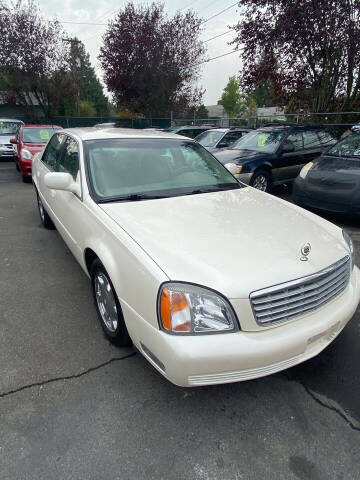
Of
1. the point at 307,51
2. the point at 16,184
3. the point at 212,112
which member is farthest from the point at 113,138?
the point at 212,112

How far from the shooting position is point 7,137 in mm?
12477

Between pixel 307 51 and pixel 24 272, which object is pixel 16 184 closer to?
pixel 24 272

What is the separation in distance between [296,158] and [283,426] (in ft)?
21.6

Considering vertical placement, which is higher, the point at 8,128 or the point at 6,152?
the point at 8,128

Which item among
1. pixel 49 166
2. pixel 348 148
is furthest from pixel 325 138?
pixel 49 166

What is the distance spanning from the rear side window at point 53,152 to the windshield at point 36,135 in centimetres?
498

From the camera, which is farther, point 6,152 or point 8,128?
point 8,128

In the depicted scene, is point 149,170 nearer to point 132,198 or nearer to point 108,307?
point 132,198

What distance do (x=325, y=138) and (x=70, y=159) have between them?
6.93m

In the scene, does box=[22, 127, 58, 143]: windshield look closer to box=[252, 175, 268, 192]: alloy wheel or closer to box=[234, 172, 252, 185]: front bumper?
box=[234, 172, 252, 185]: front bumper

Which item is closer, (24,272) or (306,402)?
(306,402)

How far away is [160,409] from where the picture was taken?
206cm

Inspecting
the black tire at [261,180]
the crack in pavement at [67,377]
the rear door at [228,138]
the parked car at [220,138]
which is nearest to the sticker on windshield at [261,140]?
the black tire at [261,180]

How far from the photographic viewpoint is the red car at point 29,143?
342 inches
